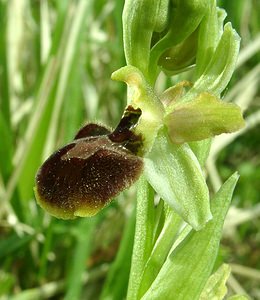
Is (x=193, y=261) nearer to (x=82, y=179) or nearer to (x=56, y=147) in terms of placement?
(x=82, y=179)

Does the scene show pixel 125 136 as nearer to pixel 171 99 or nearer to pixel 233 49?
pixel 171 99

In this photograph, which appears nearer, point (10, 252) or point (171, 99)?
point (171, 99)

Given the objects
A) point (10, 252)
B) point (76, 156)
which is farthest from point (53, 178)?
point (10, 252)

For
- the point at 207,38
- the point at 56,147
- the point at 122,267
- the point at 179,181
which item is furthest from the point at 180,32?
the point at 56,147

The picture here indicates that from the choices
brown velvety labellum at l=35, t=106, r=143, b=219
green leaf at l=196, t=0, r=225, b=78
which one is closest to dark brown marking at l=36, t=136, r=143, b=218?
brown velvety labellum at l=35, t=106, r=143, b=219

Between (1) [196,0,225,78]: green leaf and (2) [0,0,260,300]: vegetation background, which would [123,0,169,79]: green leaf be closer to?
(1) [196,0,225,78]: green leaf
